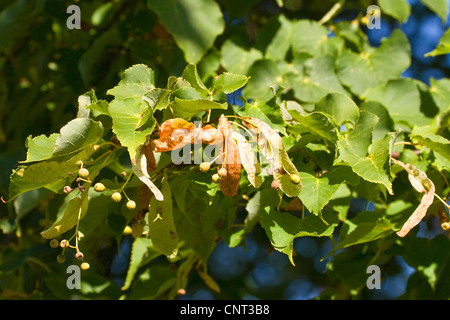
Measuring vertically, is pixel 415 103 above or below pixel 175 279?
above

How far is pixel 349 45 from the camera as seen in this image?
1.58 m

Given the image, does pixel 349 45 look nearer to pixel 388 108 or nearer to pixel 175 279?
pixel 388 108

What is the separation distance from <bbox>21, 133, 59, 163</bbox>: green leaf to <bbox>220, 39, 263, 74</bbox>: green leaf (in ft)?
2.36

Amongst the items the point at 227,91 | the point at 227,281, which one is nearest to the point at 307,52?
the point at 227,91

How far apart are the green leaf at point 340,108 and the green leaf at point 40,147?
0.52m

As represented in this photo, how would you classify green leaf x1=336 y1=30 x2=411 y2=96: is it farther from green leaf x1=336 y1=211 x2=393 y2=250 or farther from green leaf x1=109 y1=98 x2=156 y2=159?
green leaf x1=109 y1=98 x2=156 y2=159

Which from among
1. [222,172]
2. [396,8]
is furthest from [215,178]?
[396,8]

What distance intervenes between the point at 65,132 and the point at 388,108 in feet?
2.58

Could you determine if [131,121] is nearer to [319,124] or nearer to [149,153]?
[149,153]

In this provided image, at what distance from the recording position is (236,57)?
1565 mm

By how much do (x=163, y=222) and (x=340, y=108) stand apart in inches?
16.2

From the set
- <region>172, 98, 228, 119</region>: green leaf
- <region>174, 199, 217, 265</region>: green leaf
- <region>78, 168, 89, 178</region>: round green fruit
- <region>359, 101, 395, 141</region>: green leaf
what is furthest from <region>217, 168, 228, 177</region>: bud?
<region>359, 101, 395, 141</region>: green leaf

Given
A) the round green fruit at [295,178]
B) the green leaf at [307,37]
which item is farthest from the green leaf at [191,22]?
the round green fruit at [295,178]

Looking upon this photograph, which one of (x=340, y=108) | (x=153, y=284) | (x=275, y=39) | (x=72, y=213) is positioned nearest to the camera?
(x=72, y=213)
